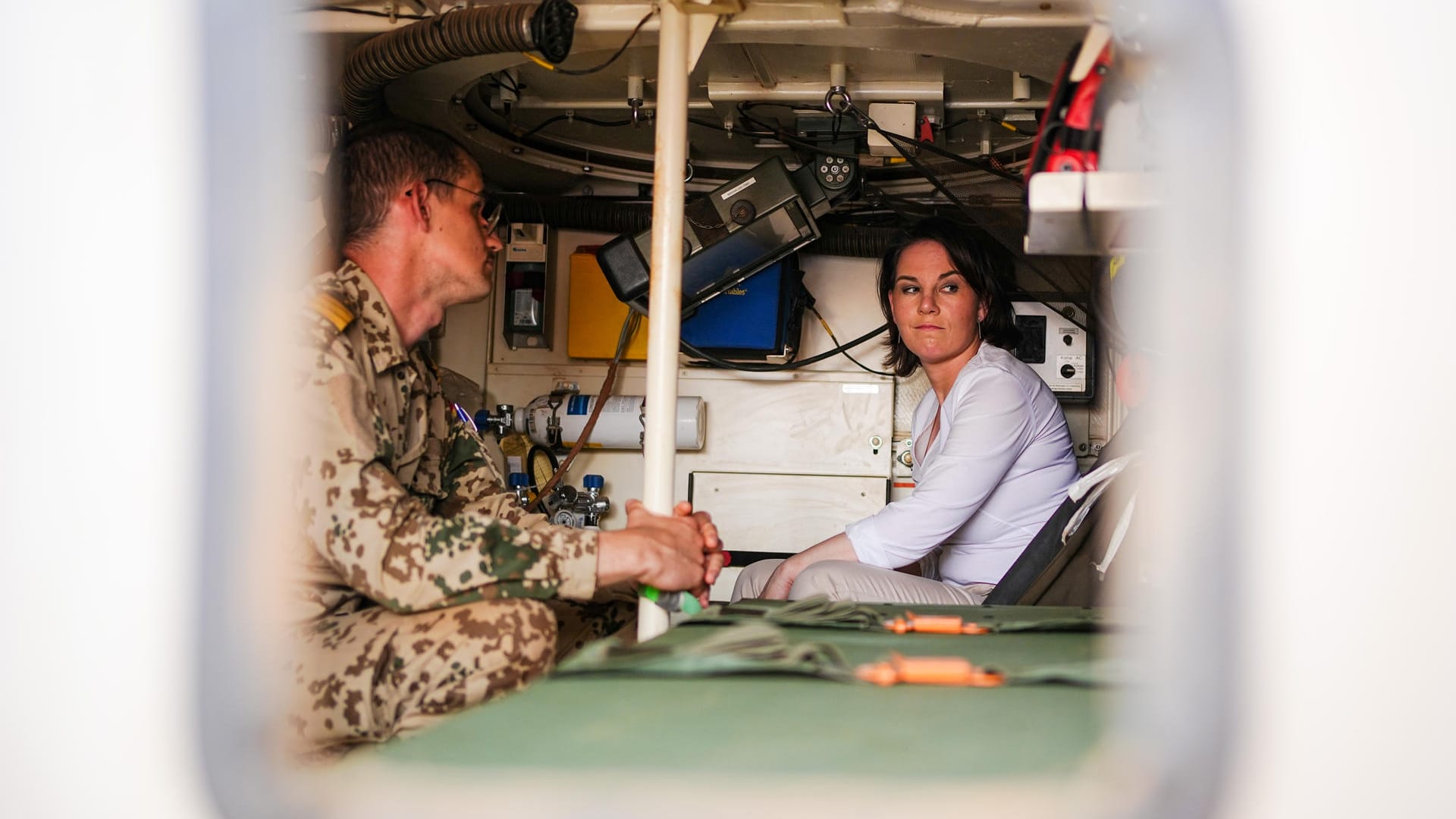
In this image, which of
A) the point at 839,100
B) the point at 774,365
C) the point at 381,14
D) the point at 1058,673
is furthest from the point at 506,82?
the point at 1058,673

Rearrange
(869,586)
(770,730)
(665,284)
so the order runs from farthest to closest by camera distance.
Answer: (869,586), (665,284), (770,730)

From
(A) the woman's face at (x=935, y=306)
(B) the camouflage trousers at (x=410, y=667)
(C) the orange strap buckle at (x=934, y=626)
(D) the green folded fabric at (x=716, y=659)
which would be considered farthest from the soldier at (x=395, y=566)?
(A) the woman's face at (x=935, y=306)

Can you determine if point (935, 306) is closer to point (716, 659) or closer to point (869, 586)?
point (869, 586)

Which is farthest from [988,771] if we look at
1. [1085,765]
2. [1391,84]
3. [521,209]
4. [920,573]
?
[521,209]

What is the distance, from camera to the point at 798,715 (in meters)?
1.13

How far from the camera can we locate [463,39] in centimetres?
205

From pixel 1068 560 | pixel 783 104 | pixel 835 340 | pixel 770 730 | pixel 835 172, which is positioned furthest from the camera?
pixel 835 340

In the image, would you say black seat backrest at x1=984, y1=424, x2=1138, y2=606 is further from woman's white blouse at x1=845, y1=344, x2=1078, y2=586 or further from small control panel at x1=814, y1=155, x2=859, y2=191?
small control panel at x1=814, y1=155, x2=859, y2=191

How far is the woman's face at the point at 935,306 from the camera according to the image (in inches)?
121

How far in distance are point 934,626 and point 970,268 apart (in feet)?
5.23

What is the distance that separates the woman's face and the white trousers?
0.74 m

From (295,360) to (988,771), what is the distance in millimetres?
735

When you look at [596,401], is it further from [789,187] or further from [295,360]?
[295,360]

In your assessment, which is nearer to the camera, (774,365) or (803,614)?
(803,614)
